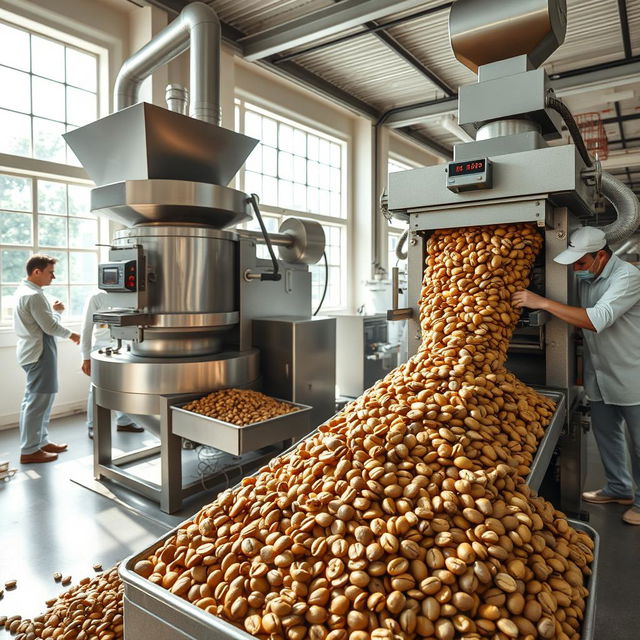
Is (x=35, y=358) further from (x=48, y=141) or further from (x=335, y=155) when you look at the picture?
(x=335, y=155)

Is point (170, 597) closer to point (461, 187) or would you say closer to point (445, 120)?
point (461, 187)

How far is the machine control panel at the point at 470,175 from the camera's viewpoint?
1687mm

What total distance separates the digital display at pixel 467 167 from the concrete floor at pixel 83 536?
1658mm

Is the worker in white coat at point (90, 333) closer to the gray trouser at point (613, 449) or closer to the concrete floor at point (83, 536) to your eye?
the concrete floor at point (83, 536)

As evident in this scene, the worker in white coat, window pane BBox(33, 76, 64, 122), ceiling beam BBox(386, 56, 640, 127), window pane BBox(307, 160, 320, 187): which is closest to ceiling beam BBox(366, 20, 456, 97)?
ceiling beam BBox(386, 56, 640, 127)

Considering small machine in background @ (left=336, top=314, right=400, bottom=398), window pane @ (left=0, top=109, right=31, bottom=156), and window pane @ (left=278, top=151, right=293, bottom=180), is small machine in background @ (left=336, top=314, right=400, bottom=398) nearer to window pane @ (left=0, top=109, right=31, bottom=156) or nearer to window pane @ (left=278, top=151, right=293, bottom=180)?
window pane @ (left=278, top=151, right=293, bottom=180)

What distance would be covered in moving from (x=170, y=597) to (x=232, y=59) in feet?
18.4

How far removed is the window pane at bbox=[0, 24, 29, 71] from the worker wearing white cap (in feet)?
16.1

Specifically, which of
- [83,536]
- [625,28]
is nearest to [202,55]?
Answer: [83,536]

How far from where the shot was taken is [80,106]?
491 centimetres

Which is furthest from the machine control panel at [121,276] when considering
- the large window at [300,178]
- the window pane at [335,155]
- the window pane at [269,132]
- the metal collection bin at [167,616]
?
the window pane at [335,155]

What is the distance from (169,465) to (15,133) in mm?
3625

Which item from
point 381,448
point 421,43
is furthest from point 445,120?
point 381,448

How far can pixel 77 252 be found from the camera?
16.1 ft
